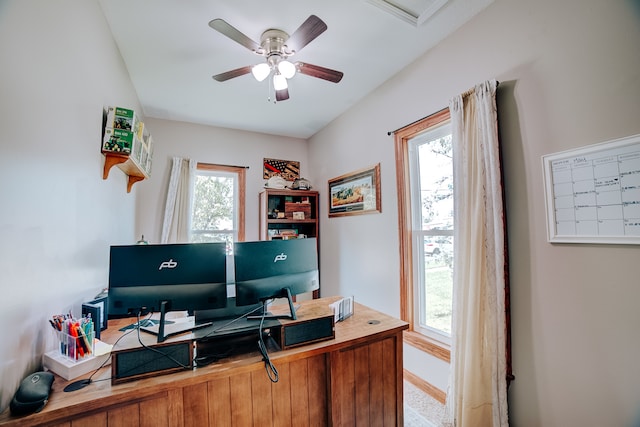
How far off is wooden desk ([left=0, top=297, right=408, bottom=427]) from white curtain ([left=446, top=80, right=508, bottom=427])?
18.9 inches

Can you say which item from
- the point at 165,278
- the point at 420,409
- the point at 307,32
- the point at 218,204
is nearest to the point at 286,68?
the point at 307,32

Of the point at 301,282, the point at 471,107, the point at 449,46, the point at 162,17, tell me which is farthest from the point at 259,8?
the point at 301,282

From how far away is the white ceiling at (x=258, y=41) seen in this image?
183cm

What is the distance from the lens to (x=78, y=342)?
112 centimetres

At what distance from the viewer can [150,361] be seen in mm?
1103

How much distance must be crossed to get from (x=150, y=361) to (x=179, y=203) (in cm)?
Result: 274

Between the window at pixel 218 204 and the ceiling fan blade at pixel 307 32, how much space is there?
7.79 ft

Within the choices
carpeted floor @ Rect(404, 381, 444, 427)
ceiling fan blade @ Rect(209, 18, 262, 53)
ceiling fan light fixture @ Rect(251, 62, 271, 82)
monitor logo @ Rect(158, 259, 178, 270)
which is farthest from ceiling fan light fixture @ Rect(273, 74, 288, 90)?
carpeted floor @ Rect(404, 381, 444, 427)

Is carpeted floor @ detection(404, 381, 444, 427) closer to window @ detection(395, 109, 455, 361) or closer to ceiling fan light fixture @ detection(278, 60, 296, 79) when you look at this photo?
window @ detection(395, 109, 455, 361)

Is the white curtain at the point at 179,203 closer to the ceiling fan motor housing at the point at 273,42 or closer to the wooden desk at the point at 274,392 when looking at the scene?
the wooden desk at the point at 274,392

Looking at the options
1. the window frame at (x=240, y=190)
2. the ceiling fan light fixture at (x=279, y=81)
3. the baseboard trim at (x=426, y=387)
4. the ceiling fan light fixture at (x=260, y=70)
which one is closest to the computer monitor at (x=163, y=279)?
the ceiling fan light fixture at (x=260, y=70)

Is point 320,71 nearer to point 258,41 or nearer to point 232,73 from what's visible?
point 258,41

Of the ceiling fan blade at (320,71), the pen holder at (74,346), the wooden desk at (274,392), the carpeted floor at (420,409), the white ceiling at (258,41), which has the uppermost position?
the white ceiling at (258,41)

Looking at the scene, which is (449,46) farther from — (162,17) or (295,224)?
(295,224)
